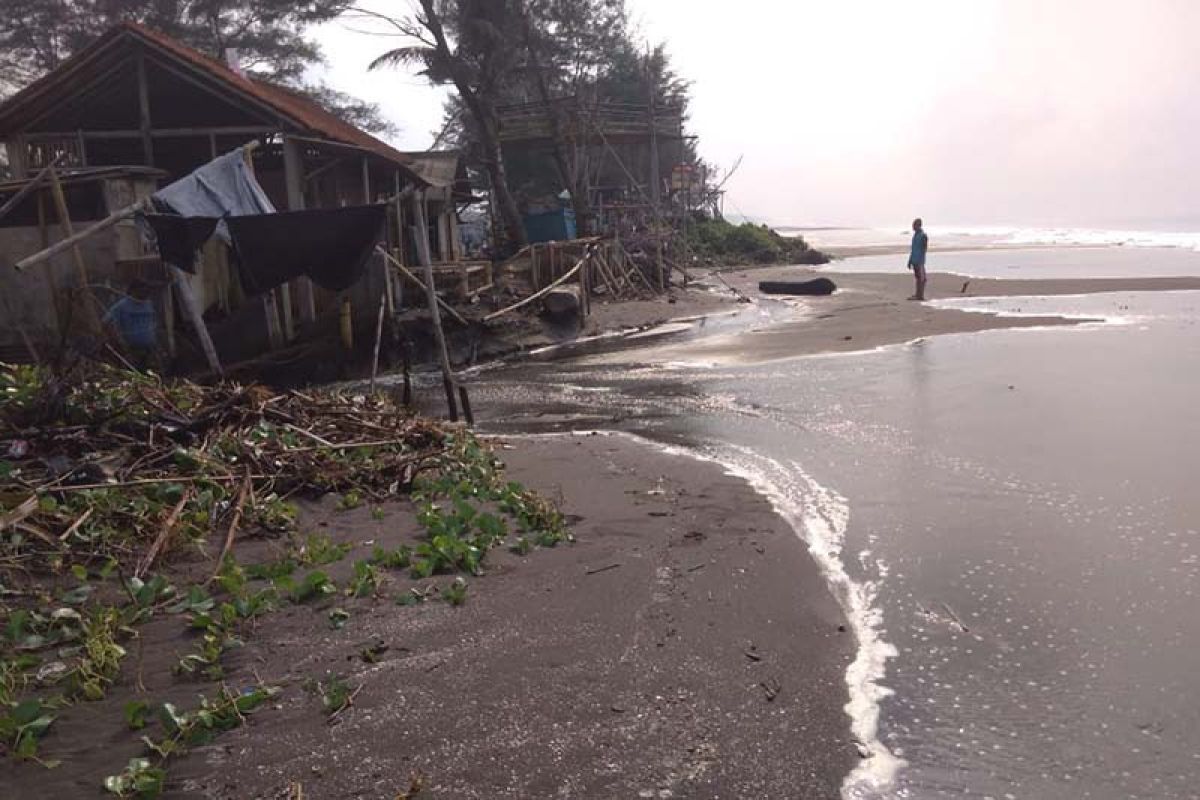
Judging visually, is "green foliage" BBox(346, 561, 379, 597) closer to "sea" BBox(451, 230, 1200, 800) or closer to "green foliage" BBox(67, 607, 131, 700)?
"green foliage" BBox(67, 607, 131, 700)

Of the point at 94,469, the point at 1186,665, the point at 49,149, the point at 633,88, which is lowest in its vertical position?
the point at 1186,665

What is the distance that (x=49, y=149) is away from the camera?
18172 millimetres

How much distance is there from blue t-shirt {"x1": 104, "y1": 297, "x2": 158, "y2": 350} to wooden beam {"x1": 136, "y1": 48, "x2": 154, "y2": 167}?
18.6 ft

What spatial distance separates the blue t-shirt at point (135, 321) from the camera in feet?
40.5

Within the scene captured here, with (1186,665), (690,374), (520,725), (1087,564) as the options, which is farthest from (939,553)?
(690,374)

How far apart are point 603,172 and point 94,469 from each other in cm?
3897

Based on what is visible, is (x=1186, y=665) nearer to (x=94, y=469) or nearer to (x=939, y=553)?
(x=939, y=553)

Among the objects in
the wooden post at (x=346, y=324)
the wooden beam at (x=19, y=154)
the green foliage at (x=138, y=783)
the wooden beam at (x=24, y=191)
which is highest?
the wooden beam at (x=19, y=154)

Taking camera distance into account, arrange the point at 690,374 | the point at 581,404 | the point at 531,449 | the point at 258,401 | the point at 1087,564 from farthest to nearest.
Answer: the point at 690,374 < the point at 581,404 < the point at 531,449 < the point at 258,401 < the point at 1087,564

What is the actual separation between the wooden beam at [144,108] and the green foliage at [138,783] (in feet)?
52.1

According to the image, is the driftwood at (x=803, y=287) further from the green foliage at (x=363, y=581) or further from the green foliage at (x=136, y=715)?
the green foliage at (x=136, y=715)

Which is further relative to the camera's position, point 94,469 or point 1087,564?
point 94,469

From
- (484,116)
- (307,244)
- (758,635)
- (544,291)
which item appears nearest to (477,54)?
(484,116)

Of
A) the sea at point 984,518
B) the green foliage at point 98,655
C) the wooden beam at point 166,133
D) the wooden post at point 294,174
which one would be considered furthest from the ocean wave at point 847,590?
the wooden beam at point 166,133
